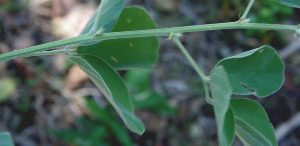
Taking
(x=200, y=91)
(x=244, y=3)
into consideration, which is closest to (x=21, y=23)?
(x=200, y=91)

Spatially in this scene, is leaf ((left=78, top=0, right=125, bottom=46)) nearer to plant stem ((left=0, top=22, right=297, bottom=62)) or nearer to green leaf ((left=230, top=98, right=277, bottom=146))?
plant stem ((left=0, top=22, right=297, bottom=62))

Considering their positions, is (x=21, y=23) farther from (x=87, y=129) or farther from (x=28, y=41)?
(x=87, y=129)

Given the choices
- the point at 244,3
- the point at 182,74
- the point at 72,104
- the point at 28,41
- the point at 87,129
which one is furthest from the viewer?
the point at 244,3

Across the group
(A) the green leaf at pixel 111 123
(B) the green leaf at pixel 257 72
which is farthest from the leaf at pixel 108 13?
(A) the green leaf at pixel 111 123

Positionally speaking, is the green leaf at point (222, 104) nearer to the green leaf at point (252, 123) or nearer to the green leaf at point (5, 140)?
the green leaf at point (252, 123)

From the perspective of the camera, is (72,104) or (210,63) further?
(210,63)

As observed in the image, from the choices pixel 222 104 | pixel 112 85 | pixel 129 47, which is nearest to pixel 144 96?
pixel 129 47

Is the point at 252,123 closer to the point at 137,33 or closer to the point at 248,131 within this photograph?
the point at 248,131
